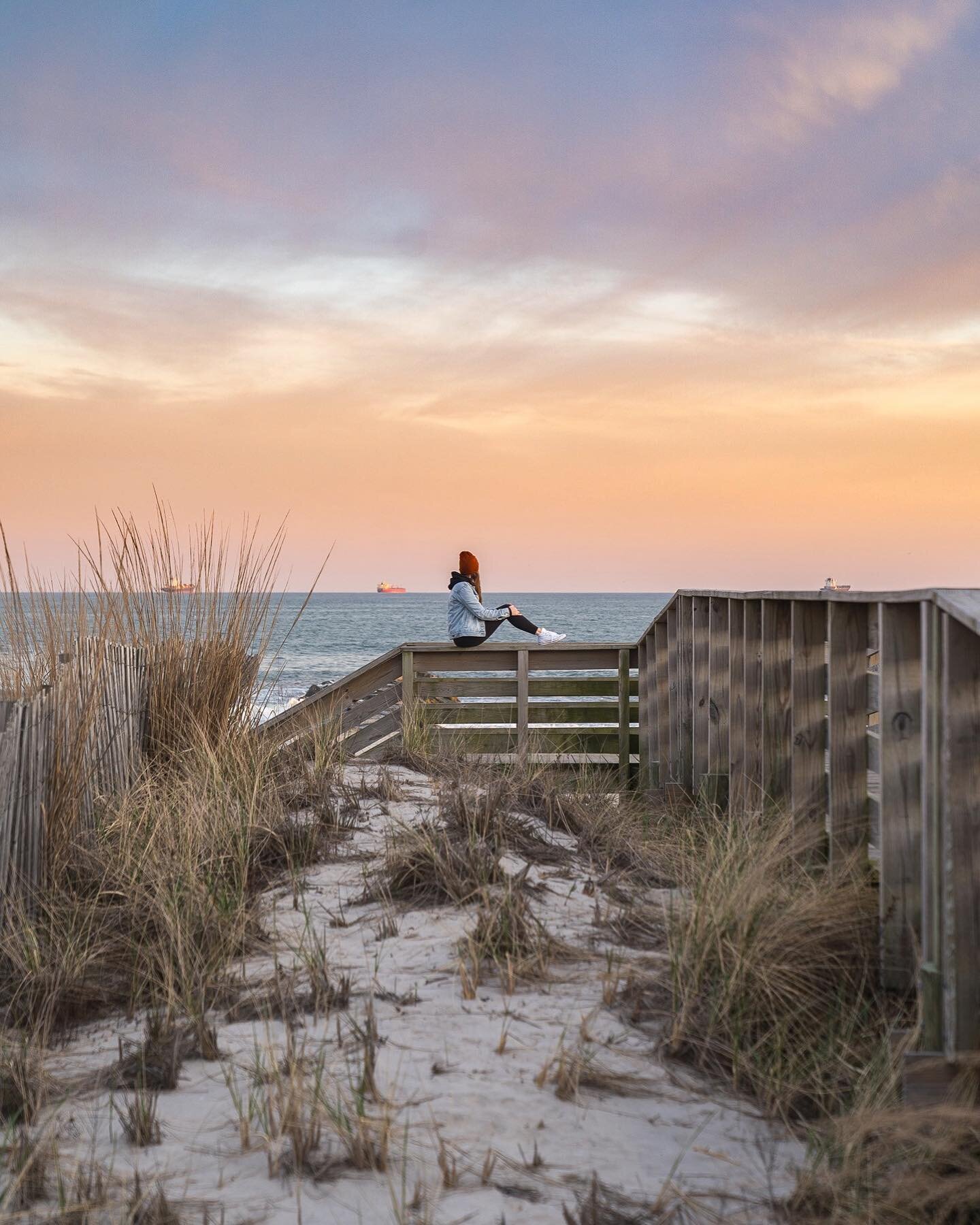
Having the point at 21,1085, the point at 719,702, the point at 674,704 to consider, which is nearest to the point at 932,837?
the point at 21,1085

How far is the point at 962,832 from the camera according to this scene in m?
2.36

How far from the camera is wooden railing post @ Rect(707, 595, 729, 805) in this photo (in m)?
5.79

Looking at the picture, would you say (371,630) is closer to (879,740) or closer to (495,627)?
(495,627)

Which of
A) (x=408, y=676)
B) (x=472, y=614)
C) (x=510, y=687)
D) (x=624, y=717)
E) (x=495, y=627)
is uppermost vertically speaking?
(x=472, y=614)

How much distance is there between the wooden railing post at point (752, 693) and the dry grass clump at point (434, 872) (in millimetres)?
1495

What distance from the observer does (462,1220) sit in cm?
198

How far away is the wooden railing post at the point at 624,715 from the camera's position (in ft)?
30.0

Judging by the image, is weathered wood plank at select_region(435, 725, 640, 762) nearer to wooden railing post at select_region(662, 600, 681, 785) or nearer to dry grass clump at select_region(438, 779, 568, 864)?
wooden railing post at select_region(662, 600, 681, 785)

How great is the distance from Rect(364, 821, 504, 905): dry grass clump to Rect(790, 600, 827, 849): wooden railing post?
1.30 metres

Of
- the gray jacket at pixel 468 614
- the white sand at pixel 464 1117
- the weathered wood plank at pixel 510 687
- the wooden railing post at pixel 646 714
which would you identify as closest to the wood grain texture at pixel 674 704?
the wooden railing post at pixel 646 714

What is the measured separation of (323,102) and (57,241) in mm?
4765

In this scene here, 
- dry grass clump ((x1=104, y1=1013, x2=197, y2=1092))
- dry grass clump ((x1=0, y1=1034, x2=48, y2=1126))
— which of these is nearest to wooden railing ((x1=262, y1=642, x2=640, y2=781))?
dry grass clump ((x1=104, y1=1013, x2=197, y2=1092))

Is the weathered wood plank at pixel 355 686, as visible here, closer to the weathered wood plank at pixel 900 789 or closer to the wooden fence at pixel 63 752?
the wooden fence at pixel 63 752

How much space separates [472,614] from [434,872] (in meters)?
5.34
